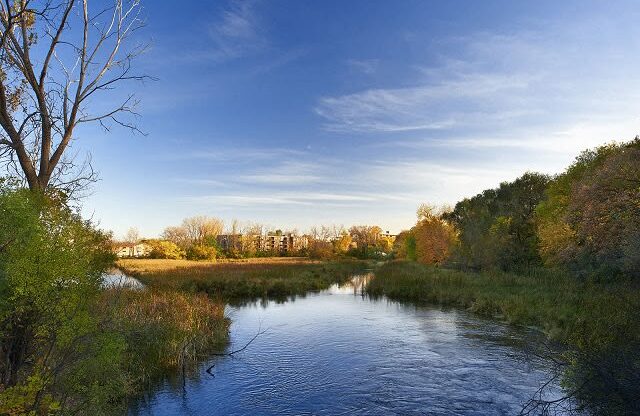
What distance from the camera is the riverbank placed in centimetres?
796

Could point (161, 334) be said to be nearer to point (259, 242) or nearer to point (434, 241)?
point (434, 241)

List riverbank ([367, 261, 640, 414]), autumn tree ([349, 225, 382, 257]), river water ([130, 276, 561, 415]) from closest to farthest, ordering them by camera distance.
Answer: riverbank ([367, 261, 640, 414]), river water ([130, 276, 561, 415]), autumn tree ([349, 225, 382, 257])

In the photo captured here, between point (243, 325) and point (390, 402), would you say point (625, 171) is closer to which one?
point (390, 402)

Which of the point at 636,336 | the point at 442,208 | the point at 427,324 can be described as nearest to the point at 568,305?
the point at 427,324

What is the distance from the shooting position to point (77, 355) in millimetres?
8211

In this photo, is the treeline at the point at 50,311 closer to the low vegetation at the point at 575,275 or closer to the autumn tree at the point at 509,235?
the low vegetation at the point at 575,275

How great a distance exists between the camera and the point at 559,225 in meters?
27.2

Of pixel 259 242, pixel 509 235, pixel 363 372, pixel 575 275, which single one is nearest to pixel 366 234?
pixel 259 242

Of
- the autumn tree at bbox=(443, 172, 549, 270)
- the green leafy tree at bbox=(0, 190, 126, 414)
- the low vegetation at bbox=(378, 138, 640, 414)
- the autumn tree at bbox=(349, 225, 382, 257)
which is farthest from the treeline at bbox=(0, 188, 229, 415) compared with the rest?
the autumn tree at bbox=(349, 225, 382, 257)

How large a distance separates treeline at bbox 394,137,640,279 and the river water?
17.9ft

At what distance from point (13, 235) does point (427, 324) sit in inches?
788

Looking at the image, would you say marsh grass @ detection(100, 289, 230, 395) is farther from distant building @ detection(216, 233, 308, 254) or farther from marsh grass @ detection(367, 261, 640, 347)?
distant building @ detection(216, 233, 308, 254)

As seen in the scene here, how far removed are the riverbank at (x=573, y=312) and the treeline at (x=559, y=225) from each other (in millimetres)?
1725

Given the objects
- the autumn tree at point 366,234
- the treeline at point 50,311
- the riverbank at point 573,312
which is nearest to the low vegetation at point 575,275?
the riverbank at point 573,312
